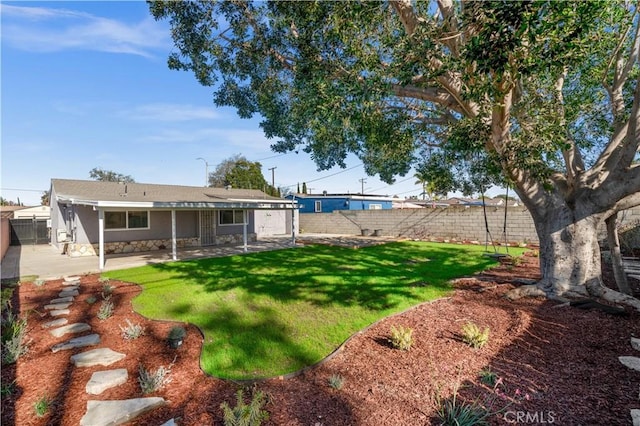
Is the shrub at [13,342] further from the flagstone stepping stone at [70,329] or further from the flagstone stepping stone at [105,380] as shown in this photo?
the flagstone stepping stone at [105,380]

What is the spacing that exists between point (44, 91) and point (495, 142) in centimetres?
1221

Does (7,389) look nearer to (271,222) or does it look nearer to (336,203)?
(271,222)

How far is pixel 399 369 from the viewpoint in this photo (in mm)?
3559

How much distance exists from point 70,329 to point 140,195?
1156 centimetres

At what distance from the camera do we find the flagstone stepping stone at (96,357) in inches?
149

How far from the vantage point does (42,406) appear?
2836mm

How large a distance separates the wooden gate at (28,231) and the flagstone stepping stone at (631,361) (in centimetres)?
2574

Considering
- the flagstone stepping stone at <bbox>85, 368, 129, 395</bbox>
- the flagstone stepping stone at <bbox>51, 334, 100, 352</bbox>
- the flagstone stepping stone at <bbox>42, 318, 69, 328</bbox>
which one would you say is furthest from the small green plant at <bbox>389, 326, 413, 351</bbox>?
the flagstone stepping stone at <bbox>42, 318, 69, 328</bbox>

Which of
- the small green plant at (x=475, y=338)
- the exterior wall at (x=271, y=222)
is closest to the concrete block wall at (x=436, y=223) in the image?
the exterior wall at (x=271, y=222)

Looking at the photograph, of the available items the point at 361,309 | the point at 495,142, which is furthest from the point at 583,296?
the point at 361,309

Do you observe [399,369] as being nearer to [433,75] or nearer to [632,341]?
[632,341]

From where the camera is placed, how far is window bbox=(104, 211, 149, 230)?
1377 cm

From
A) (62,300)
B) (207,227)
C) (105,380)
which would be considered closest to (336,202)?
(207,227)

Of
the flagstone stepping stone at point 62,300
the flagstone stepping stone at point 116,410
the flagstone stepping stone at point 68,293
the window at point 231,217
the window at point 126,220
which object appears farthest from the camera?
the window at point 231,217
